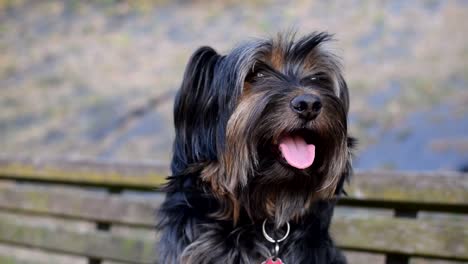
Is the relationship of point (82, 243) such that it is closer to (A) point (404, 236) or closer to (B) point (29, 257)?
(B) point (29, 257)

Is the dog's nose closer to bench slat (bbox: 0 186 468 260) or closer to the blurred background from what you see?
bench slat (bbox: 0 186 468 260)

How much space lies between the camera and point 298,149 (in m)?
2.49

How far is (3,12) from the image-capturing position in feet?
38.3

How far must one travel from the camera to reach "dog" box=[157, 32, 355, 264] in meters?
2.48

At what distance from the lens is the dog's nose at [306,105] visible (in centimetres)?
235

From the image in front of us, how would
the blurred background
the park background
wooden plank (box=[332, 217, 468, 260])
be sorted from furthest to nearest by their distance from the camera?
the blurred background
the park background
wooden plank (box=[332, 217, 468, 260])

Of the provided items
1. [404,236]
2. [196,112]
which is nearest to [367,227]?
[404,236]

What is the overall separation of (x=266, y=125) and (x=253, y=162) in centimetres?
16

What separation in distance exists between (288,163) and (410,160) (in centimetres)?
400

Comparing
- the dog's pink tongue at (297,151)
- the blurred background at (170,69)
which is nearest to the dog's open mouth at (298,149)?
the dog's pink tongue at (297,151)

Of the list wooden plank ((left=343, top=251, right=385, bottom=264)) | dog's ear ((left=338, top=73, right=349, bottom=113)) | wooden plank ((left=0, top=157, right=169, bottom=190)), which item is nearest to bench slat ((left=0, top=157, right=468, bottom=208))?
wooden plank ((left=0, top=157, right=169, bottom=190))

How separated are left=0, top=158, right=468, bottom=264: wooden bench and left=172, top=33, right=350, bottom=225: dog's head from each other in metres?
0.57

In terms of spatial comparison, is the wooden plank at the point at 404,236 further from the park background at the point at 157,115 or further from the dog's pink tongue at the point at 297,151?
the dog's pink tongue at the point at 297,151

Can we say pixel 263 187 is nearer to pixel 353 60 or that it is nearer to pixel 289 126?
pixel 289 126
